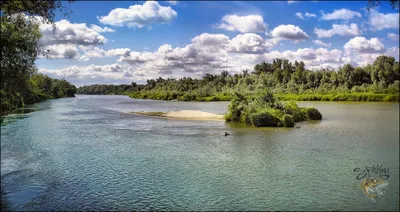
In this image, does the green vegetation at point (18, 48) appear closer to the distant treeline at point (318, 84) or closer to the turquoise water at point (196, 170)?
the turquoise water at point (196, 170)

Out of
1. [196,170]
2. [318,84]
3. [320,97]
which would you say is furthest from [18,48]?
Answer: [318,84]

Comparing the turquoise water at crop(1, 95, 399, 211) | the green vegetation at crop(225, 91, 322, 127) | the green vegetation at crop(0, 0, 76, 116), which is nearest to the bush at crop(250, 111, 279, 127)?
the green vegetation at crop(225, 91, 322, 127)

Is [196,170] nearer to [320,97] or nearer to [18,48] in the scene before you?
[18,48]

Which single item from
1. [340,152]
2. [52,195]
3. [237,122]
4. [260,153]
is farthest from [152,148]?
[237,122]

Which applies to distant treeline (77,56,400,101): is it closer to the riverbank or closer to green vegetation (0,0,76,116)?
the riverbank

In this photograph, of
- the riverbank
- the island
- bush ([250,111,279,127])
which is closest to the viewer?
bush ([250,111,279,127])

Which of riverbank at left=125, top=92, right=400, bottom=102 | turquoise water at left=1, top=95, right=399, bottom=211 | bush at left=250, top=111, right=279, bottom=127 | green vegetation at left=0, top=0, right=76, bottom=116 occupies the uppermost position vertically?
green vegetation at left=0, top=0, right=76, bottom=116

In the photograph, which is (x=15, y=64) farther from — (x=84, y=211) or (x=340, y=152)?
(x=340, y=152)
